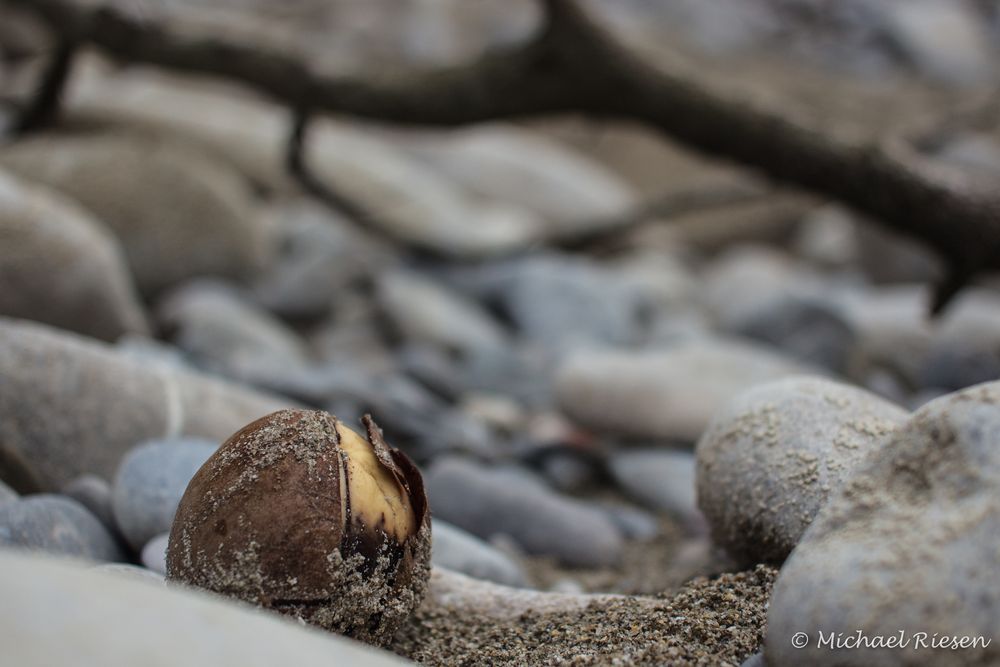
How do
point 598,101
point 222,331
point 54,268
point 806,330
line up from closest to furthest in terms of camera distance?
point 54,268 < point 222,331 < point 598,101 < point 806,330

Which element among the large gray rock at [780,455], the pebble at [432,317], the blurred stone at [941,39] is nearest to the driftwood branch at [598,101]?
the pebble at [432,317]

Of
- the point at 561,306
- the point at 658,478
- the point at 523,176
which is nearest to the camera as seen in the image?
the point at 658,478

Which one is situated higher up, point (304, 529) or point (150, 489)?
point (304, 529)

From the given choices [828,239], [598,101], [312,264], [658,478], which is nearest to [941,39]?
[828,239]

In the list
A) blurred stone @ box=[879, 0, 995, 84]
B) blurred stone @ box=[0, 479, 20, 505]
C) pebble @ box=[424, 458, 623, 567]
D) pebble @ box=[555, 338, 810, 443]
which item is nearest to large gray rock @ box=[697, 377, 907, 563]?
pebble @ box=[424, 458, 623, 567]

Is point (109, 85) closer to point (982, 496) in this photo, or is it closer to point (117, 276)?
point (117, 276)

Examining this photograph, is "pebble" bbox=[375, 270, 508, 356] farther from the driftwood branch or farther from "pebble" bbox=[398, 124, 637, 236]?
"pebble" bbox=[398, 124, 637, 236]

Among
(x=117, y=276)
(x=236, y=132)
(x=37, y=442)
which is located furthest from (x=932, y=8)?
(x=37, y=442)

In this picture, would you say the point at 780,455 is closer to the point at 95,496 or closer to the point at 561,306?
the point at 95,496
